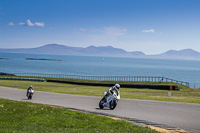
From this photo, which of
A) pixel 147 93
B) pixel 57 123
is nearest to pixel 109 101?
pixel 57 123

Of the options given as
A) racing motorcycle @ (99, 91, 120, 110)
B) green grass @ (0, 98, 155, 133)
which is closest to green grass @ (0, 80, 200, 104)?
racing motorcycle @ (99, 91, 120, 110)

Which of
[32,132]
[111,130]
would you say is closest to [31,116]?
[32,132]

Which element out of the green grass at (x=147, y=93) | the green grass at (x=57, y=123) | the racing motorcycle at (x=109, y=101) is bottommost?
the green grass at (x=147, y=93)

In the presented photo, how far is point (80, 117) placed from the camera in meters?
12.2

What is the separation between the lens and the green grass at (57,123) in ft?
32.3

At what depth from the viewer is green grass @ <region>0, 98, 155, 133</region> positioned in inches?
388

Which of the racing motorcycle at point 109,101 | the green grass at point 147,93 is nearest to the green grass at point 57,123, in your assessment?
the racing motorcycle at point 109,101

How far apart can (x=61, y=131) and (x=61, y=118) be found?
7.33 ft

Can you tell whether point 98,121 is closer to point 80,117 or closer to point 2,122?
point 80,117

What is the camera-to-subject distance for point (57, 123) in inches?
431

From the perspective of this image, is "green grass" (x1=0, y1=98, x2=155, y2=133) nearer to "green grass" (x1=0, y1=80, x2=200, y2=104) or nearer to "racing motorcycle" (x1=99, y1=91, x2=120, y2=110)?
"racing motorcycle" (x1=99, y1=91, x2=120, y2=110)

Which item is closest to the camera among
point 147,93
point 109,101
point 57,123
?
point 57,123

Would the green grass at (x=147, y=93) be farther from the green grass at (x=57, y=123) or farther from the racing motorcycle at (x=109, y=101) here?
the green grass at (x=57, y=123)

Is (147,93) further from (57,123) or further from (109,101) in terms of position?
(57,123)
